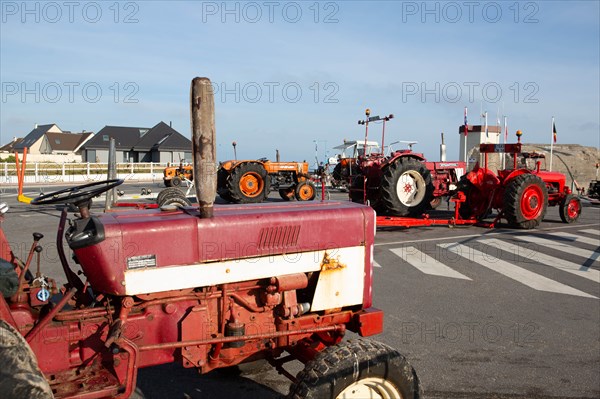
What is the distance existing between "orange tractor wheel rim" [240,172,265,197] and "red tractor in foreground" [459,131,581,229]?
6.58 metres

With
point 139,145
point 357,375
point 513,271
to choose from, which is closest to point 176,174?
point 513,271

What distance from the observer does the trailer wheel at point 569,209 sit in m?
12.5

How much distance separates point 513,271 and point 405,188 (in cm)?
439

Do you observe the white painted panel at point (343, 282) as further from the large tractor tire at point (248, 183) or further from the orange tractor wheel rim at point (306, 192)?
the orange tractor wheel rim at point (306, 192)

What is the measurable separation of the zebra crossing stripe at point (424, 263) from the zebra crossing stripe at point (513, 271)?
63 centimetres

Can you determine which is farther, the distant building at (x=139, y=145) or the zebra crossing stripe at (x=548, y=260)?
the distant building at (x=139, y=145)

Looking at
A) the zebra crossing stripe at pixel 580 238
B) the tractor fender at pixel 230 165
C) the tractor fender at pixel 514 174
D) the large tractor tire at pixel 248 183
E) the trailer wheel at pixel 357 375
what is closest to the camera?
the trailer wheel at pixel 357 375

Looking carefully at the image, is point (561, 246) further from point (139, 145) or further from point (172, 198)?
point (139, 145)

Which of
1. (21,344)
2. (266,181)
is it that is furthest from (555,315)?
(266,181)

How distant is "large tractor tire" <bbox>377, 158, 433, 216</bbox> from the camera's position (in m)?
11.5

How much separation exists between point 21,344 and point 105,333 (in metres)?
0.50

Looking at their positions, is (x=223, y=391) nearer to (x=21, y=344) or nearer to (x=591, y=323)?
(x=21, y=344)

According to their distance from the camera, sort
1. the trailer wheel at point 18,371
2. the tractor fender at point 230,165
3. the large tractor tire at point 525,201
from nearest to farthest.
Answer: the trailer wheel at point 18,371
the large tractor tire at point 525,201
the tractor fender at point 230,165

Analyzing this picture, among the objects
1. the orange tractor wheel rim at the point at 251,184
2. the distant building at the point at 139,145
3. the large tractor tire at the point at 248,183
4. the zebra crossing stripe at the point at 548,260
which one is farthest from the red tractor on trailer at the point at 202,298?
the distant building at the point at 139,145
